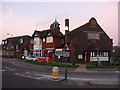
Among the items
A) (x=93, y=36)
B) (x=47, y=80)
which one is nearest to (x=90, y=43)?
(x=93, y=36)

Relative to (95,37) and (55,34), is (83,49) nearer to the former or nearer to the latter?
(95,37)

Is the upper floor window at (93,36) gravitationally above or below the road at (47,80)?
above

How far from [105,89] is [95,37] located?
26622 millimetres

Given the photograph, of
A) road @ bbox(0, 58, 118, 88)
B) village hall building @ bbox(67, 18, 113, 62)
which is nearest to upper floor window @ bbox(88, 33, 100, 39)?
village hall building @ bbox(67, 18, 113, 62)

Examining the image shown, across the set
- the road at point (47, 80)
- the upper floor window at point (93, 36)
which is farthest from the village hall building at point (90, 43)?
the road at point (47, 80)

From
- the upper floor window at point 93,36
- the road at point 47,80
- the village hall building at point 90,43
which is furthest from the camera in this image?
the upper floor window at point 93,36

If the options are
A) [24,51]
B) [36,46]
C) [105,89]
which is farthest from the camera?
[24,51]

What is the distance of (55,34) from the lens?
37.0m

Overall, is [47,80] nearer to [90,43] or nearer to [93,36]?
[90,43]

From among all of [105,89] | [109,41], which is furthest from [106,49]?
[105,89]

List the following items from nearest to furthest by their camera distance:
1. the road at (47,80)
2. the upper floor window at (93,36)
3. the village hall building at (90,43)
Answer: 1. the road at (47,80)
2. the village hall building at (90,43)
3. the upper floor window at (93,36)

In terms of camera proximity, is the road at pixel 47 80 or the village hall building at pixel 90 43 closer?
the road at pixel 47 80

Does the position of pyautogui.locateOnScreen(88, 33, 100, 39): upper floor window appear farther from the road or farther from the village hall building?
the road

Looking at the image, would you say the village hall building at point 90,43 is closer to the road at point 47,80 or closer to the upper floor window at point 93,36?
the upper floor window at point 93,36
